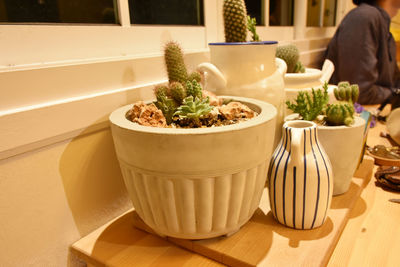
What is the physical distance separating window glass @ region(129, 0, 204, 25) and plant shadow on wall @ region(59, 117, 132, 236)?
1.08ft

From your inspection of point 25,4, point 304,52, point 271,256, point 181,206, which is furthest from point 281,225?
point 304,52

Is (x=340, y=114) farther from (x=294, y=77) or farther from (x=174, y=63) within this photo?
(x=174, y=63)

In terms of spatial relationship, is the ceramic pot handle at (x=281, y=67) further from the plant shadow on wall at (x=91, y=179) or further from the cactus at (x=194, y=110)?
the plant shadow on wall at (x=91, y=179)

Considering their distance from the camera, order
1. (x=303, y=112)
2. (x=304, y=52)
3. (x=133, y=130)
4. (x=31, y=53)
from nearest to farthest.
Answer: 1. (x=133, y=130)
2. (x=31, y=53)
3. (x=303, y=112)
4. (x=304, y=52)

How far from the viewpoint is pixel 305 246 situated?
51 centimetres

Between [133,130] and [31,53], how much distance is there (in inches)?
10.8

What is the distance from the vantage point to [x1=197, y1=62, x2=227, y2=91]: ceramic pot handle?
0.64 metres

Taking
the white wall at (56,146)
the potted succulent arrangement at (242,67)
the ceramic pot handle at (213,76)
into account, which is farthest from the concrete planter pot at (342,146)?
the white wall at (56,146)

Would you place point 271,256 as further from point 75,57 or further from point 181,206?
point 75,57

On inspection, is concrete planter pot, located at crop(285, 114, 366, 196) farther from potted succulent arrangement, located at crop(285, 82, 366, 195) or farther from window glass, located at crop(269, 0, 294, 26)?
window glass, located at crop(269, 0, 294, 26)

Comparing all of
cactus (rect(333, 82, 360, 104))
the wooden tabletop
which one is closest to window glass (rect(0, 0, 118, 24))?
cactus (rect(333, 82, 360, 104))

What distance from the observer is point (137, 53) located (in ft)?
2.47

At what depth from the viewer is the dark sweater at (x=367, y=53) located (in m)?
1.42

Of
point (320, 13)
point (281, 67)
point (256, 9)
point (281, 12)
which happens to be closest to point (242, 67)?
point (281, 67)
